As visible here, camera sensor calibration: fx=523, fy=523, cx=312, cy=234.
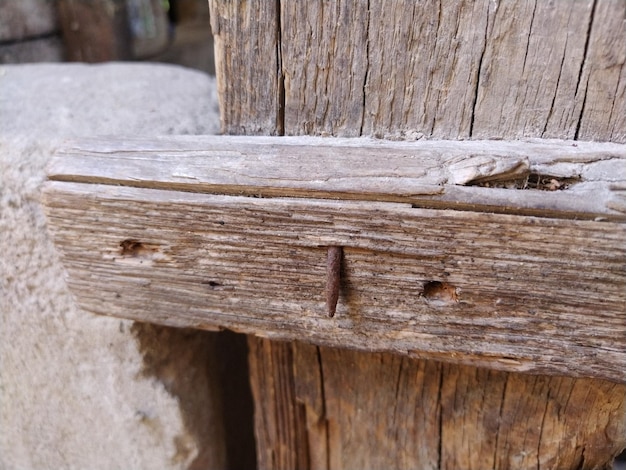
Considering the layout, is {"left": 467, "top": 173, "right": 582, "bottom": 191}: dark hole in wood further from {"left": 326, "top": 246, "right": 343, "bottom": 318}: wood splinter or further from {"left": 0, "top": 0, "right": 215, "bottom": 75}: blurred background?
{"left": 0, "top": 0, "right": 215, "bottom": 75}: blurred background

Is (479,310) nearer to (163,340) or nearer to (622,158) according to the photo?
(622,158)

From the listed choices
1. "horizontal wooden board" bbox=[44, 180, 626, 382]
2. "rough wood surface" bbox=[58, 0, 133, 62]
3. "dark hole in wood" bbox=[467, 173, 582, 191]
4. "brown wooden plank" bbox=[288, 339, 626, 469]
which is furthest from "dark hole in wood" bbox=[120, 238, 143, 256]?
"rough wood surface" bbox=[58, 0, 133, 62]

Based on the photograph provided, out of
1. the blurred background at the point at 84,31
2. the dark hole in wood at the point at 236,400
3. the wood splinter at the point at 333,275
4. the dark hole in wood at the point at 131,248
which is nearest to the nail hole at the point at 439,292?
the wood splinter at the point at 333,275

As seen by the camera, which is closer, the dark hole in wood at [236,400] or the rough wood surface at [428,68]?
the rough wood surface at [428,68]

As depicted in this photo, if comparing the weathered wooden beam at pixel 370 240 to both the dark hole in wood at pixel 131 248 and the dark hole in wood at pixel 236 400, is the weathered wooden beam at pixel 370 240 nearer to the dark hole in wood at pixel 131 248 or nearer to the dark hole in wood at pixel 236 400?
the dark hole in wood at pixel 131 248

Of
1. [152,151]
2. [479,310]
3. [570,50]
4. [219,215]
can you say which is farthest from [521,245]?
[152,151]

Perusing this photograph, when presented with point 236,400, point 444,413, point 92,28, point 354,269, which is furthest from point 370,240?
point 92,28
